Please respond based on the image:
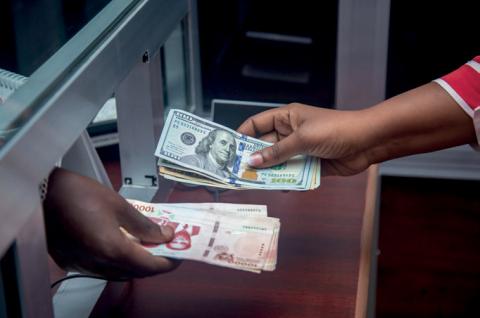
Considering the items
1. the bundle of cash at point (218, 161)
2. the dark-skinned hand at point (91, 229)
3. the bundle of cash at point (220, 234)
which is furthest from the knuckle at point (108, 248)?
the bundle of cash at point (218, 161)

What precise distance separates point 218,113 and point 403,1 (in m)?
1.60

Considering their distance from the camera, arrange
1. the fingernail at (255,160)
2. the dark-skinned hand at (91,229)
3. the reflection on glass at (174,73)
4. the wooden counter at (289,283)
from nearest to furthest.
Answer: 1. the dark-skinned hand at (91,229)
2. the wooden counter at (289,283)
3. the fingernail at (255,160)
4. the reflection on glass at (174,73)

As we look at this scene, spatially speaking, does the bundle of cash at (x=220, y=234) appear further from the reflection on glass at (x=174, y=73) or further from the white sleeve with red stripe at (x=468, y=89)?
the reflection on glass at (x=174, y=73)

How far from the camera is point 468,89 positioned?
1.42m

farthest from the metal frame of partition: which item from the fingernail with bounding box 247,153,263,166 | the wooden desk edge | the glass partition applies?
the wooden desk edge

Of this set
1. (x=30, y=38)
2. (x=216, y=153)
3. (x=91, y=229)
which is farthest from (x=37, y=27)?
(x=91, y=229)

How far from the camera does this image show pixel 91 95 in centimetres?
107

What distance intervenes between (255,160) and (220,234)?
28 centimetres

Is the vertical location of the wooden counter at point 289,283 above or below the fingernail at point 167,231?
below

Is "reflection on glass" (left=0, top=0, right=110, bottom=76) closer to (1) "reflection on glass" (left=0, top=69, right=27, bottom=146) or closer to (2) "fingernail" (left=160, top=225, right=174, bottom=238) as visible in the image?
(1) "reflection on glass" (left=0, top=69, right=27, bottom=146)

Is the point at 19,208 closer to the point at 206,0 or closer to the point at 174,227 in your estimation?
the point at 174,227

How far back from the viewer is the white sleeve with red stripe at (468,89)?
1.41m

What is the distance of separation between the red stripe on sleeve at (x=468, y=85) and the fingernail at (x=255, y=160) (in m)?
0.41

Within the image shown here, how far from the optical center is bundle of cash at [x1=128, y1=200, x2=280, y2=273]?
1.17 m
